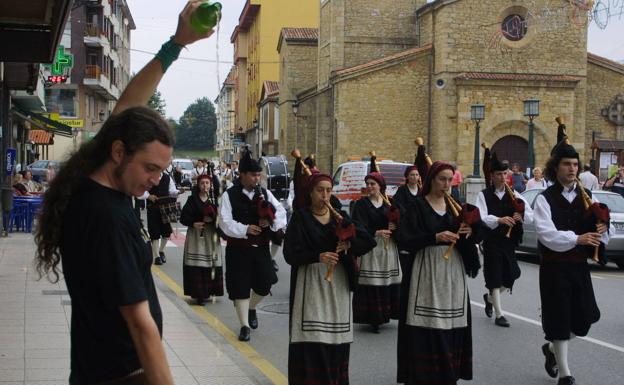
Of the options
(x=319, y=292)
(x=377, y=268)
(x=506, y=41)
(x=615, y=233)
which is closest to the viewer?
(x=319, y=292)

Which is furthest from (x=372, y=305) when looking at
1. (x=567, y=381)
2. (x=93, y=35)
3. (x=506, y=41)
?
(x=93, y=35)

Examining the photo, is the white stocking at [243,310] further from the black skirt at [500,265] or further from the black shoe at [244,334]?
the black skirt at [500,265]

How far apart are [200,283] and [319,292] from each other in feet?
17.3

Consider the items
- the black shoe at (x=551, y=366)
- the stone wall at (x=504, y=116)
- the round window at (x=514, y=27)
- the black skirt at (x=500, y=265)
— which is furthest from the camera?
the round window at (x=514, y=27)

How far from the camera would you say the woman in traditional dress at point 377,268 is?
9.69 metres

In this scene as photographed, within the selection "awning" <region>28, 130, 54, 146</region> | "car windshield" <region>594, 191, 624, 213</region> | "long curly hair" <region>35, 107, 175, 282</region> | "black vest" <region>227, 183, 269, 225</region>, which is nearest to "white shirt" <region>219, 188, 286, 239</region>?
Answer: "black vest" <region>227, 183, 269, 225</region>

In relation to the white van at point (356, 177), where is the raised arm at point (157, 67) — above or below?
above

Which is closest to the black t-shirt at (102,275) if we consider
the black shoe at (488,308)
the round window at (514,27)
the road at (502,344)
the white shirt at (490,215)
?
the road at (502,344)

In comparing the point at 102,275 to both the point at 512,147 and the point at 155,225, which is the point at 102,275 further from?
the point at 512,147

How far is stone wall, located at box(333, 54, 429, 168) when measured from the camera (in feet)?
129

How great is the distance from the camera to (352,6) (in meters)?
43.5

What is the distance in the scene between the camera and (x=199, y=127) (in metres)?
84.9

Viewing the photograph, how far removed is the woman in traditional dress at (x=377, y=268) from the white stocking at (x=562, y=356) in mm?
2817

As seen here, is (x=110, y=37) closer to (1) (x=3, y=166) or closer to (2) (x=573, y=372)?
(1) (x=3, y=166)
